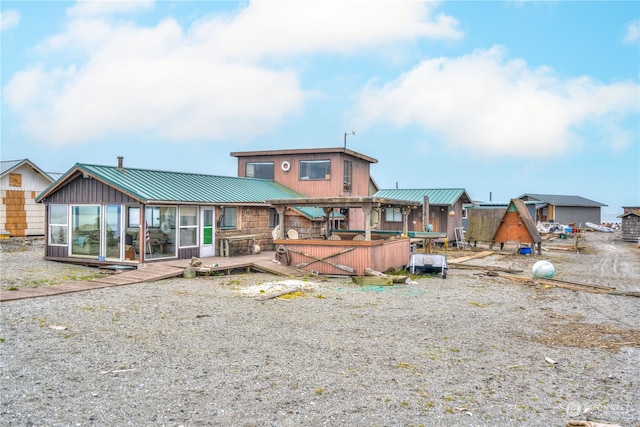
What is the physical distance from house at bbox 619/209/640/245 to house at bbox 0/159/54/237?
141ft

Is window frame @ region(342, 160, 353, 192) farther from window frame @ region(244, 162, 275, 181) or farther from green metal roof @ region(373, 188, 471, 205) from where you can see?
green metal roof @ region(373, 188, 471, 205)

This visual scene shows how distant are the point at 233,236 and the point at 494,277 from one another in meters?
10.3

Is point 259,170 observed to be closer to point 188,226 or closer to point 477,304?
point 188,226

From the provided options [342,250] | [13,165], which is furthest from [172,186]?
[13,165]

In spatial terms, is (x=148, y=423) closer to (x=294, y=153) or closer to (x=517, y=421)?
(x=517, y=421)

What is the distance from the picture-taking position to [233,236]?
67.9 feet

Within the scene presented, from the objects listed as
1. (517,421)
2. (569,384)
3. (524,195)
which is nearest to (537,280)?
(569,384)

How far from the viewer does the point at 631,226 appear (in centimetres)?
4091

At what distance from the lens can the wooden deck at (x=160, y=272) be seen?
40.9 ft

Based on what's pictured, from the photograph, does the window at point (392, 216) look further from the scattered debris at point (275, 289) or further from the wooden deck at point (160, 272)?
the scattered debris at point (275, 289)

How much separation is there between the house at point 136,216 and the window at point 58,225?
1.5 inches

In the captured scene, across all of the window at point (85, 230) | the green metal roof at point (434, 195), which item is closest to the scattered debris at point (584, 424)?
the window at point (85, 230)

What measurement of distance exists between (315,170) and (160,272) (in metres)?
12.8

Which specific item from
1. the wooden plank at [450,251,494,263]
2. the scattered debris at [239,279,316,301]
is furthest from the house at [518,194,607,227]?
the scattered debris at [239,279,316,301]
